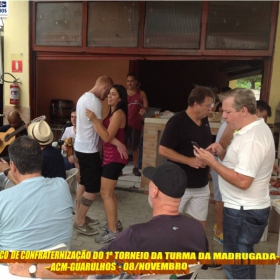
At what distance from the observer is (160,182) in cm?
164

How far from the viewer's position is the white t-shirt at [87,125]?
3.50m

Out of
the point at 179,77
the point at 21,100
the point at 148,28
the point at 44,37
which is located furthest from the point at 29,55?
the point at 179,77

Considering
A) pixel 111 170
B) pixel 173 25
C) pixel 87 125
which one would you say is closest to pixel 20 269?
pixel 111 170

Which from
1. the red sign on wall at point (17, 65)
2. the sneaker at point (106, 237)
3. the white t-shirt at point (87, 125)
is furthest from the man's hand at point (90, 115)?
the red sign on wall at point (17, 65)

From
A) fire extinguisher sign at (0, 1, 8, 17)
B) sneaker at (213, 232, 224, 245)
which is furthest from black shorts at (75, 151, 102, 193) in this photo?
fire extinguisher sign at (0, 1, 8, 17)

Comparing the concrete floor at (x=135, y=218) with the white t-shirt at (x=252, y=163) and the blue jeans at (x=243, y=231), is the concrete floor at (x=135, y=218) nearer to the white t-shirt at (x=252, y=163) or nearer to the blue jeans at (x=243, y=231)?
the blue jeans at (x=243, y=231)

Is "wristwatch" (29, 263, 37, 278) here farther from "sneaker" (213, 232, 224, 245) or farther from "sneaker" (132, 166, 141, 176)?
"sneaker" (132, 166, 141, 176)

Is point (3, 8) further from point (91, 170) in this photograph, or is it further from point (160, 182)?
point (160, 182)

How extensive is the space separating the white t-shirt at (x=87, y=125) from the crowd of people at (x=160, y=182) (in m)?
0.01

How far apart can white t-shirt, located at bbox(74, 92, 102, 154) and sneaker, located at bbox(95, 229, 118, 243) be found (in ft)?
3.09

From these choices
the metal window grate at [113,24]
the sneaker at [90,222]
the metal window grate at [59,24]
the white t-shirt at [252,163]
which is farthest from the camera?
the metal window grate at [59,24]

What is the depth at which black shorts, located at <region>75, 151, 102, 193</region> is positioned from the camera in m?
3.62

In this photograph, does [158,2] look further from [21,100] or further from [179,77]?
[179,77]

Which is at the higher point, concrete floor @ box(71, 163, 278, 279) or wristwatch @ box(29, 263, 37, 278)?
wristwatch @ box(29, 263, 37, 278)
